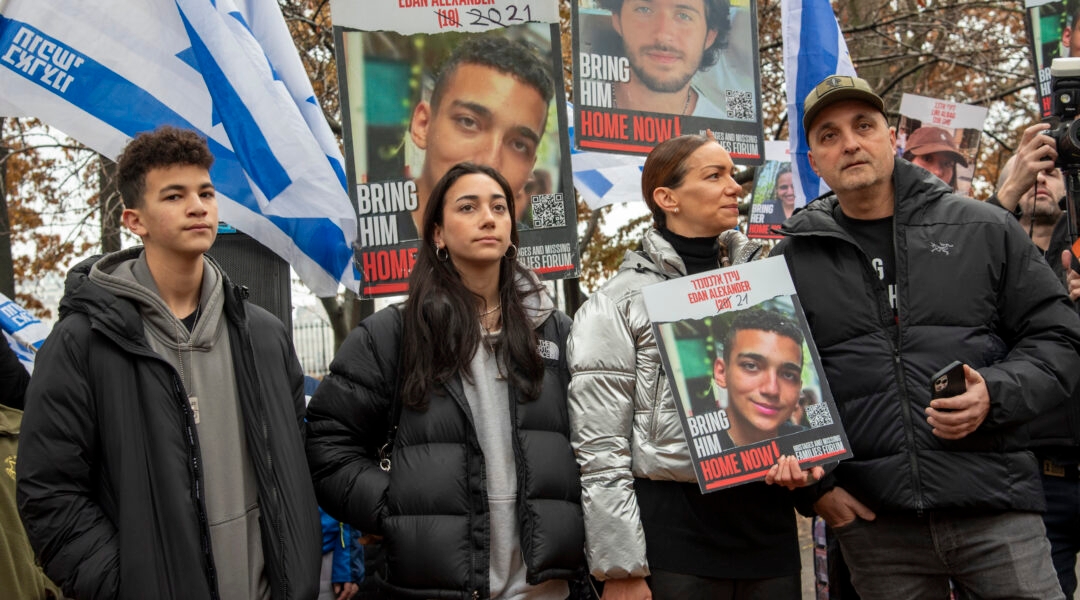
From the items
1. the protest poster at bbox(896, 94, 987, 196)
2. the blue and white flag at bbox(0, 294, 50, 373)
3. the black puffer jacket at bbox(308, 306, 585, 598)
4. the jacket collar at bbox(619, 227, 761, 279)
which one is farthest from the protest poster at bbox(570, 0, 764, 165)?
the blue and white flag at bbox(0, 294, 50, 373)

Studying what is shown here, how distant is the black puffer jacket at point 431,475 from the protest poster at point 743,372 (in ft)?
1.30

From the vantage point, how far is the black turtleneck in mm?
3248

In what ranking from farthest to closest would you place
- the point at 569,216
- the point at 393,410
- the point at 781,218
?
the point at 781,218 < the point at 569,216 < the point at 393,410

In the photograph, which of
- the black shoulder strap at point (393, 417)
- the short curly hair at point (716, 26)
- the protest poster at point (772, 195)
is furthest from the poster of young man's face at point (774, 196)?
the black shoulder strap at point (393, 417)

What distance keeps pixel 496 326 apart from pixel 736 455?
2.76 feet

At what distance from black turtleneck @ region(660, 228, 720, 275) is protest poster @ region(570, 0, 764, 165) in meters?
1.58

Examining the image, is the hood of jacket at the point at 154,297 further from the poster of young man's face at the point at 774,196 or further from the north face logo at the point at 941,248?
the poster of young man's face at the point at 774,196

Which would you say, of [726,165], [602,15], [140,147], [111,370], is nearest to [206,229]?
[140,147]

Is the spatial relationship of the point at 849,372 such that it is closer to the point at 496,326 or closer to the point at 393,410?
the point at 496,326

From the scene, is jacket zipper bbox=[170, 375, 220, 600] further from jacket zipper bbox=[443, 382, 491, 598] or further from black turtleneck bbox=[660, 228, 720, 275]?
black turtleneck bbox=[660, 228, 720, 275]

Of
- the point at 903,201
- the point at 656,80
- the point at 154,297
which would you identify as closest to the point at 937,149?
the point at 656,80

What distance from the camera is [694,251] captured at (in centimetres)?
325

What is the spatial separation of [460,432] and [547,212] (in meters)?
1.72

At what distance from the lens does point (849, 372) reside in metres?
2.96
